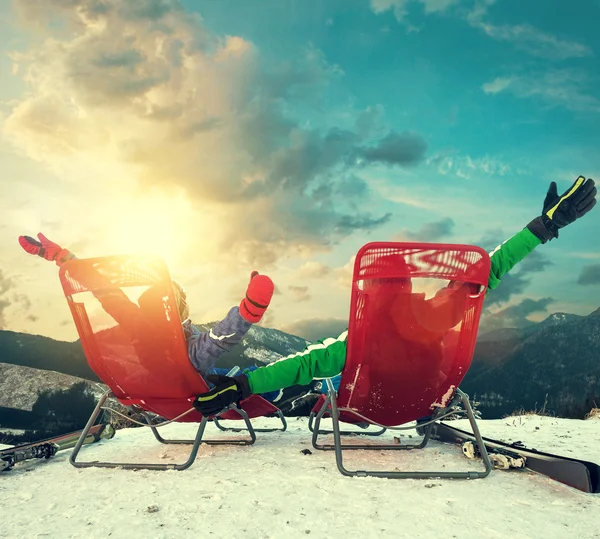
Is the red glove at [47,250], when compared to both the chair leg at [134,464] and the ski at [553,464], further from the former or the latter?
the ski at [553,464]

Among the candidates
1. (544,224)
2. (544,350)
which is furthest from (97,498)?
(544,350)

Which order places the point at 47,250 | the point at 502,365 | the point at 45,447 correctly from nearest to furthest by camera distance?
the point at 45,447
the point at 47,250
the point at 502,365

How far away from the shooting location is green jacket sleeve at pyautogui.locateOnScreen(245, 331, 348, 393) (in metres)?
3.26

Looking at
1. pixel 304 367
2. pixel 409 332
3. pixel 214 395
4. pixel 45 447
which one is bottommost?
pixel 45 447

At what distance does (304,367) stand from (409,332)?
0.78m

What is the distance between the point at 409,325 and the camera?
9.89 ft

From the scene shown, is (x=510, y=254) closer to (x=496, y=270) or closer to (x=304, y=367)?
(x=496, y=270)

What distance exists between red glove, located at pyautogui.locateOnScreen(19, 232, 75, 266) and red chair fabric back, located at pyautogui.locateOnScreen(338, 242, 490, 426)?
2.87m

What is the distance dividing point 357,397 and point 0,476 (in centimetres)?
244

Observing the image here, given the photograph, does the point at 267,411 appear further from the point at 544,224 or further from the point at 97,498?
the point at 544,224

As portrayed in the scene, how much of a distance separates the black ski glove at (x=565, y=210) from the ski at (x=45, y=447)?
3869 mm

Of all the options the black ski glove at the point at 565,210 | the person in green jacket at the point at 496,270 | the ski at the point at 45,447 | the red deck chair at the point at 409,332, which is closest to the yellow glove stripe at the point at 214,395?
the person in green jacket at the point at 496,270

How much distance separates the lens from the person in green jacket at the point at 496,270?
10.4 ft

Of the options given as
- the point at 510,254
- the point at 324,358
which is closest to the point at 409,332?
the point at 324,358
